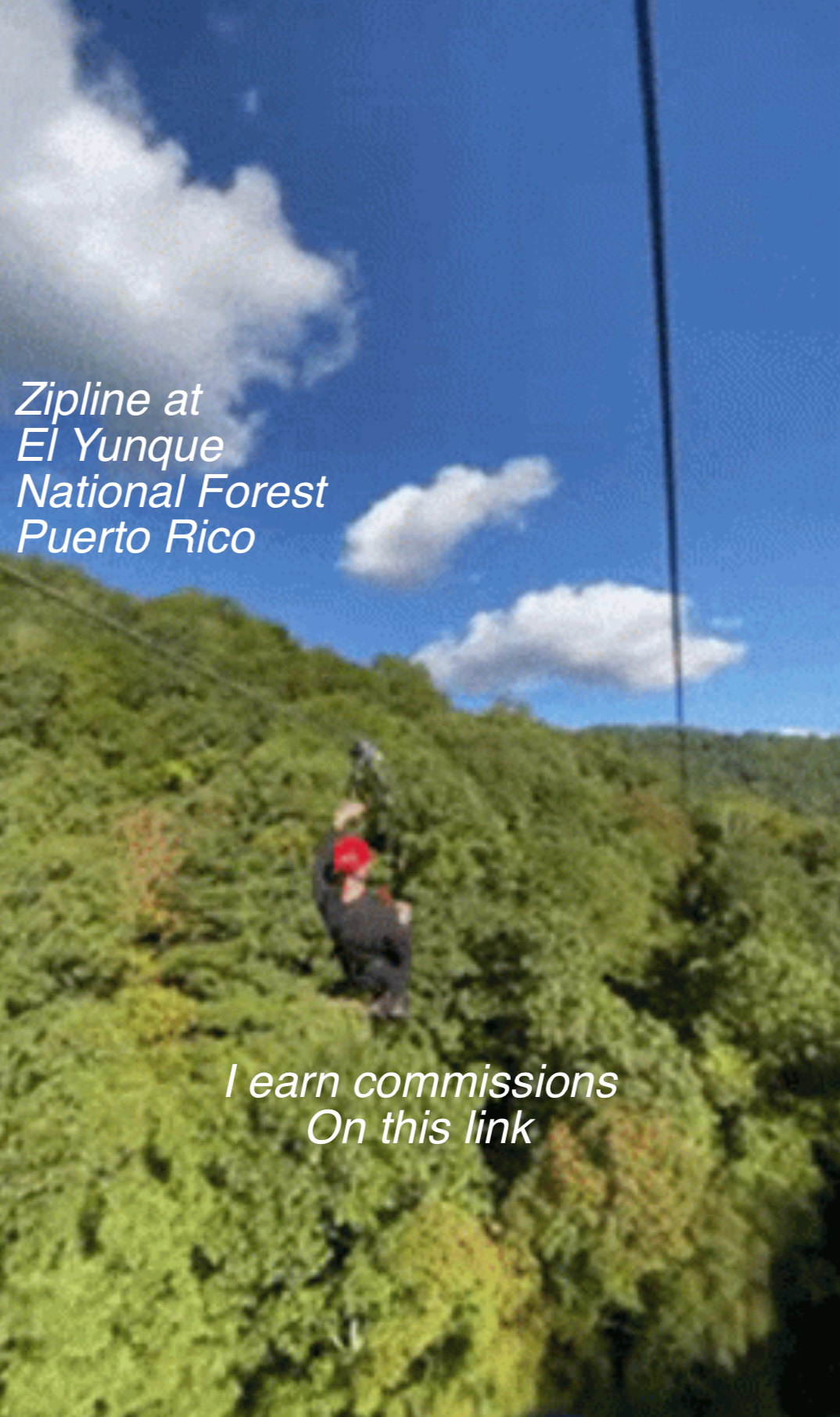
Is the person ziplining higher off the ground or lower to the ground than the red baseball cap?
lower

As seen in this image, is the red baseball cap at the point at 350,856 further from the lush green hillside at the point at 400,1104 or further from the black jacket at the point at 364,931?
the lush green hillside at the point at 400,1104

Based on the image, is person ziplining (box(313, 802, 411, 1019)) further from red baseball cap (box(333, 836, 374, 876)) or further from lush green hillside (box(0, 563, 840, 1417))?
lush green hillside (box(0, 563, 840, 1417))

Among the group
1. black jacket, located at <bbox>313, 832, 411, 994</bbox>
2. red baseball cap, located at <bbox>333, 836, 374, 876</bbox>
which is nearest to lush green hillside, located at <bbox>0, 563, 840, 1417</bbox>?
black jacket, located at <bbox>313, 832, 411, 994</bbox>

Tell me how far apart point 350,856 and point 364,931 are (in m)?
0.68

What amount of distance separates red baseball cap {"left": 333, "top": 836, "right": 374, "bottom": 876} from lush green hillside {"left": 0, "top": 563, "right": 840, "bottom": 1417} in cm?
653

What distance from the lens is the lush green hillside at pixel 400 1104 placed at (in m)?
17.8

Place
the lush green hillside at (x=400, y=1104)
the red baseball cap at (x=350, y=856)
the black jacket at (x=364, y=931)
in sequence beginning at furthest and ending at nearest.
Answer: the lush green hillside at (x=400, y=1104) → the black jacket at (x=364, y=931) → the red baseball cap at (x=350, y=856)

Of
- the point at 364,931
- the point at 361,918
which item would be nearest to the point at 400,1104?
the point at 364,931

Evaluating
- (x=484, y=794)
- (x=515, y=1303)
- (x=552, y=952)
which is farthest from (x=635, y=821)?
(x=515, y=1303)

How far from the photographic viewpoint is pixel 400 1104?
2016 cm

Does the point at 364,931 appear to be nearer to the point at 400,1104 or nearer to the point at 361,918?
the point at 361,918

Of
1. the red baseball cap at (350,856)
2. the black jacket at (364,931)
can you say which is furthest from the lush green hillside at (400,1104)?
the red baseball cap at (350,856)

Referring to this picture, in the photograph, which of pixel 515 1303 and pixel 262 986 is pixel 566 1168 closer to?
pixel 515 1303

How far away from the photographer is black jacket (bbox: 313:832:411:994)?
855 cm
